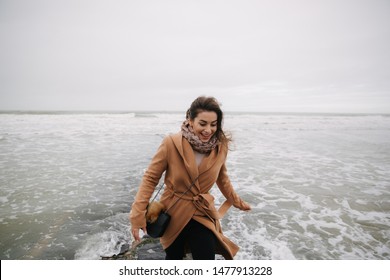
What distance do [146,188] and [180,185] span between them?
34 centimetres

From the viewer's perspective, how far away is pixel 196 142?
2.47 meters

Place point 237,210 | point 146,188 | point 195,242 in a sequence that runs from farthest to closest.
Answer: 1. point 237,210
2. point 195,242
3. point 146,188

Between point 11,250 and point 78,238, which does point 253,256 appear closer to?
point 78,238

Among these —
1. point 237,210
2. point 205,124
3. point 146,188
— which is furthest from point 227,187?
point 237,210

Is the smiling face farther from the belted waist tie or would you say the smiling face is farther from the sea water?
the sea water

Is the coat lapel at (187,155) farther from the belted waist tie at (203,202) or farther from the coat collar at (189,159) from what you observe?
the belted waist tie at (203,202)

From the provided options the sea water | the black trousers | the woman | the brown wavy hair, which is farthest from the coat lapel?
the sea water

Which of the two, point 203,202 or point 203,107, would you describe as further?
point 203,202

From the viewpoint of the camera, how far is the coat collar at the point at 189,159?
2414mm

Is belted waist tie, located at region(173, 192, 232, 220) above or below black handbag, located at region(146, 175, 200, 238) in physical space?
above

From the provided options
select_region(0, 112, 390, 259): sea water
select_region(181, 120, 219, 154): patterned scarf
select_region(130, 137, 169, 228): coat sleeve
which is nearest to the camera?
select_region(130, 137, 169, 228): coat sleeve

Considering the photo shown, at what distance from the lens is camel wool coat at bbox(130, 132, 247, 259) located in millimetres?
2406

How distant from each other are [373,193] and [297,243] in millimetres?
3992

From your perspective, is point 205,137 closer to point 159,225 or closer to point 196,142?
point 196,142
